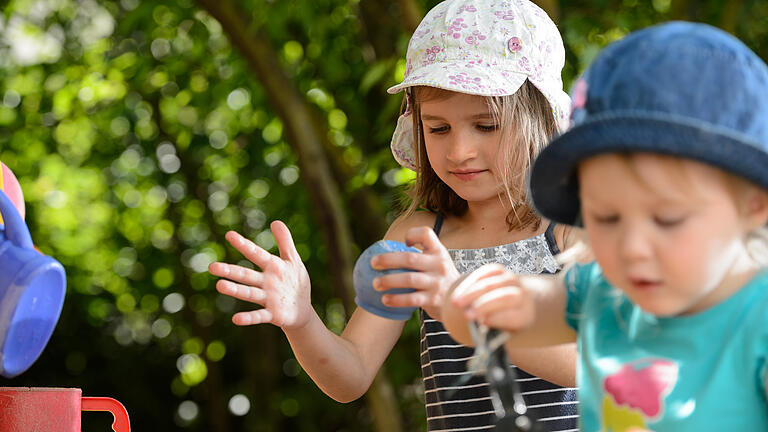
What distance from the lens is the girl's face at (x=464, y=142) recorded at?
48.6 inches

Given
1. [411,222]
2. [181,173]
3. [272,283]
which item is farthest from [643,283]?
[181,173]

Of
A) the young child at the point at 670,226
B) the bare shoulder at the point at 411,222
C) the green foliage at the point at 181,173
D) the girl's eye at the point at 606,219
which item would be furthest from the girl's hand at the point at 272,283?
the green foliage at the point at 181,173

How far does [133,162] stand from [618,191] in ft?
12.3

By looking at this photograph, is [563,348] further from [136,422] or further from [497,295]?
[136,422]

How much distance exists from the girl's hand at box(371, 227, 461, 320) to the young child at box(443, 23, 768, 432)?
0.09 m

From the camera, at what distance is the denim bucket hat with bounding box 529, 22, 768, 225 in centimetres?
63

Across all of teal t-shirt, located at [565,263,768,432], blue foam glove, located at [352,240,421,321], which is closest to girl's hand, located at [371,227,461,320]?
blue foam glove, located at [352,240,421,321]

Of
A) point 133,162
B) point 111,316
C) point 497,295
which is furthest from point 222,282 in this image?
point 111,316

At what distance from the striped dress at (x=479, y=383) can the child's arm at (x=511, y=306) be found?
1.51 ft

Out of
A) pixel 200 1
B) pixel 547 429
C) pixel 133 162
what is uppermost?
pixel 547 429

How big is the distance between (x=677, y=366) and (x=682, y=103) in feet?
0.66

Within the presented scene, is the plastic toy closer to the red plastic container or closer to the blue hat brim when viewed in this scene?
the red plastic container

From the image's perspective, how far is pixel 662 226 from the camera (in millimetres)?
657

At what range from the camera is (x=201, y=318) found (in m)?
4.27
